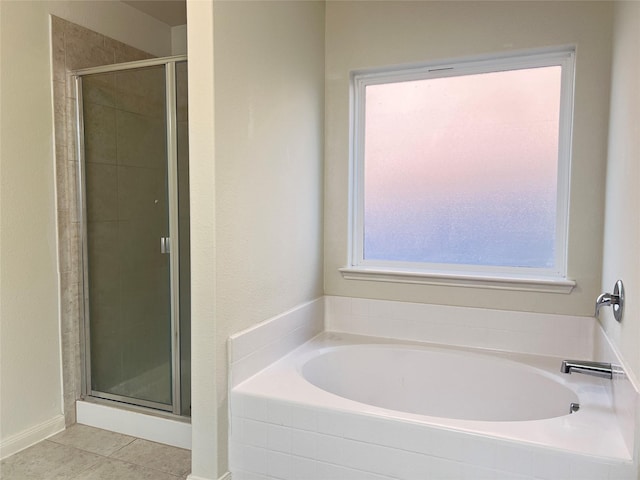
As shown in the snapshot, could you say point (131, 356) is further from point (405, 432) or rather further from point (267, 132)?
point (405, 432)

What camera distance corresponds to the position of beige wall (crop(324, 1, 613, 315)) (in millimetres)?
2191

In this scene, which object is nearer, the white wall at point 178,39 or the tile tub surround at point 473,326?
the tile tub surround at point 473,326

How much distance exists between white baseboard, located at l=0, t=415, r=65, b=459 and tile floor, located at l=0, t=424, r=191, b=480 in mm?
28

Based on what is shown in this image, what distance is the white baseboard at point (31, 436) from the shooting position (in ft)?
7.36

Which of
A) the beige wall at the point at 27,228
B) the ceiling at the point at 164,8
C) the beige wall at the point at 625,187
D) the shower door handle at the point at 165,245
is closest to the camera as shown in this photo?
the beige wall at the point at 625,187

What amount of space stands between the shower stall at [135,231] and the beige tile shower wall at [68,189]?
0.04 meters

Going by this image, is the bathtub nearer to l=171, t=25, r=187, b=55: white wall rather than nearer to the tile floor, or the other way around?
the tile floor

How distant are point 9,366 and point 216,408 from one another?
1.17m

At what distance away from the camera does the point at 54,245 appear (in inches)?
96.7

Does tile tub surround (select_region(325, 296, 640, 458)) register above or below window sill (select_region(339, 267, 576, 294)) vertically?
below

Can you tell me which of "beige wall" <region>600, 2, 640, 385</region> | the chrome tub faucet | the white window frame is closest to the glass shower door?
the white window frame

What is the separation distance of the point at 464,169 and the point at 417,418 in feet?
4.63

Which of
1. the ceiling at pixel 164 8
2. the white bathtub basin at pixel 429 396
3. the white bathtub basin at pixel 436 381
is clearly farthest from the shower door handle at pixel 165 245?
the ceiling at pixel 164 8

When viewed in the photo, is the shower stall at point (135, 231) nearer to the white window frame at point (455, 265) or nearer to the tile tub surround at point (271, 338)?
the tile tub surround at point (271, 338)
